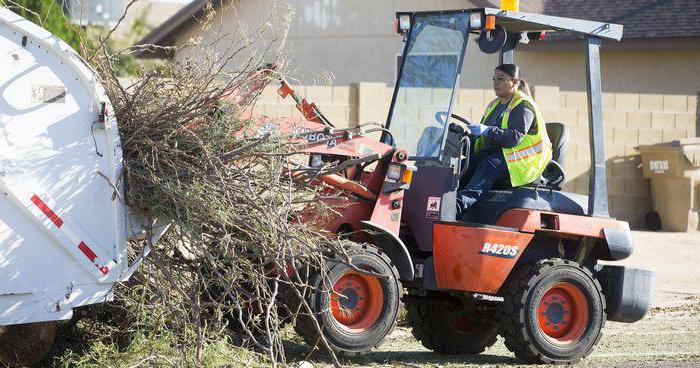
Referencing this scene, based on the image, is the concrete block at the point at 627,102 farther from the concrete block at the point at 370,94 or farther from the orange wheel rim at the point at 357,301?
the orange wheel rim at the point at 357,301

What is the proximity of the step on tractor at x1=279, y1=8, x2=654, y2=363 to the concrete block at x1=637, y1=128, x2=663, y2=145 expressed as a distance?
11.0m

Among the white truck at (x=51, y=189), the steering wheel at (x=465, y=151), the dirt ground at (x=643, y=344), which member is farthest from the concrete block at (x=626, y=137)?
the white truck at (x=51, y=189)

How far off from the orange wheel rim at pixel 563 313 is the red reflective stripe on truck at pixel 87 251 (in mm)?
3405

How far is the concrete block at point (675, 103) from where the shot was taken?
781 inches

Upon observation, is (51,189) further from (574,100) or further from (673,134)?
(673,134)

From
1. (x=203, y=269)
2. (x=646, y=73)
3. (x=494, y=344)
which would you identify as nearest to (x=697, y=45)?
(x=646, y=73)

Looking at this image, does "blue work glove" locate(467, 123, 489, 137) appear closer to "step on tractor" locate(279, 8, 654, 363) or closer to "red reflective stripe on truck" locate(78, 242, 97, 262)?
"step on tractor" locate(279, 8, 654, 363)

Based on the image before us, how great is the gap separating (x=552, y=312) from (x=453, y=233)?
1028 mm

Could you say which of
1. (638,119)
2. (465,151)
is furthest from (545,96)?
(465,151)

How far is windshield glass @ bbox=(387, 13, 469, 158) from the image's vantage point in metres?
8.66

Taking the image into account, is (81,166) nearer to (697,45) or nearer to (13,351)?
(13,351)

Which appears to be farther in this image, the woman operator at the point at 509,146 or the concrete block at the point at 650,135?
the concrete block at the point at 650,135

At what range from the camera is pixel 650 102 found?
64.6 feet

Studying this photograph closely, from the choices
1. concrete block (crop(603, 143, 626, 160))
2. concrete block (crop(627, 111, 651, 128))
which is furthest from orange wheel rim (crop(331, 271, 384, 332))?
concrete block (crop(627, 111, 651, 128))
